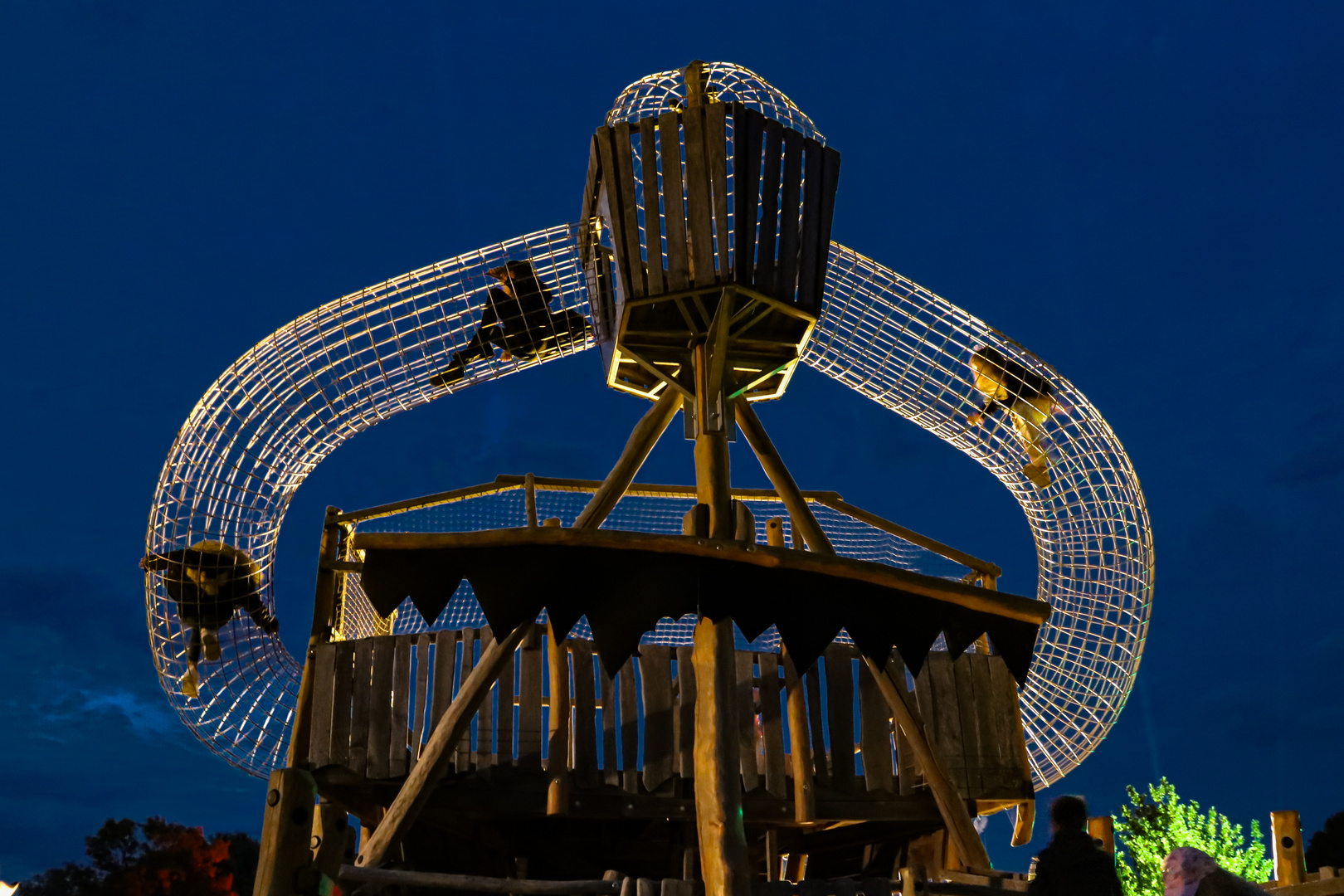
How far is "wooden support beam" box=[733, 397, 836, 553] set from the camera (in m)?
9.73

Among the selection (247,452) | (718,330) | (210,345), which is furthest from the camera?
(210,345)

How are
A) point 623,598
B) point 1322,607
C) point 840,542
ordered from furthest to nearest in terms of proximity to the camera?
point 1322,607 → point 840,542 → point 623,598

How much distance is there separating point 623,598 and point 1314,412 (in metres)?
136

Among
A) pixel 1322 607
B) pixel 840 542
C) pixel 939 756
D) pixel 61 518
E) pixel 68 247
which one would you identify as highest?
pixel 68 247

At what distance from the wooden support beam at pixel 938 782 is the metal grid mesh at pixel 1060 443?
231 centimetres

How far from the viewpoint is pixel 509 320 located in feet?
35.1

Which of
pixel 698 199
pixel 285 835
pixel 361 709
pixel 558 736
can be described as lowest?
pixel 285 835

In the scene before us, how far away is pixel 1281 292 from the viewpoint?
13238cm

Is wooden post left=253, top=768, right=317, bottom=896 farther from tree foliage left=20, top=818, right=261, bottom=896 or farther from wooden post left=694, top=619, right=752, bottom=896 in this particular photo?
tree foliage left=20, top=818, right=261, bottom=896

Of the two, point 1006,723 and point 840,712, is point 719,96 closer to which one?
point 840,712

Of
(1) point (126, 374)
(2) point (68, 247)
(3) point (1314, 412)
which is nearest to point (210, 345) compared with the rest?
(1) point (126, 374)

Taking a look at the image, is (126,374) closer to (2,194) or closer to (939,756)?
(2,194)

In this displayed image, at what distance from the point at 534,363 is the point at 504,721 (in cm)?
328

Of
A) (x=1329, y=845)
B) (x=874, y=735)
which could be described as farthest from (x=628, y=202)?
(x=1329, y=845)
